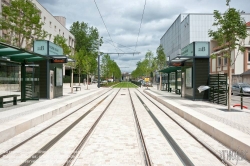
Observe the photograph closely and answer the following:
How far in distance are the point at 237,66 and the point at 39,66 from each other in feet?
132

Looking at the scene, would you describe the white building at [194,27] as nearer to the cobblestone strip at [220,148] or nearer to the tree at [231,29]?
the tree at [231,29]

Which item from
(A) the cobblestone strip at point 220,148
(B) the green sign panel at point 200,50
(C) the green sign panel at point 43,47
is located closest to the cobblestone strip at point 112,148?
(A) the cobblestone strip at point 220,148

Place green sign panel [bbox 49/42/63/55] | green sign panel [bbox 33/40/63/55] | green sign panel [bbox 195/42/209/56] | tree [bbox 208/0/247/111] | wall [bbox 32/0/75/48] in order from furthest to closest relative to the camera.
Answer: wall [bbox 32/0/75/48] → green sign panel [bbox 49/42/63/55] → green sign panel [bbox 33/40/63/55] → green sign panel [bbox 195/42/209/56] → tree [bbox 208/0/247/111]

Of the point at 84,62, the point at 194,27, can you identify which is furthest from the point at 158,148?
the point at 194,27

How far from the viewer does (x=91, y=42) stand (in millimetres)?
73938

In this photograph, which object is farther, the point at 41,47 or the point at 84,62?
the point at 84,62

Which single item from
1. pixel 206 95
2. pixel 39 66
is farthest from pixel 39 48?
pixel 206 95

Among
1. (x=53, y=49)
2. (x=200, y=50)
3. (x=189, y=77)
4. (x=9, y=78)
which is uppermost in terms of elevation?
(x=53, y=49)

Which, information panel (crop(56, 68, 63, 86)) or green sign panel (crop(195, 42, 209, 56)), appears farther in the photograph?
information panel (crop(56, 68, 63, 86))

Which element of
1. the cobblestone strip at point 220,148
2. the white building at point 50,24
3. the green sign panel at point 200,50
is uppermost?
the white building at point 50,24

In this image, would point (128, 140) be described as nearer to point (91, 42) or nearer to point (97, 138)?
point (97, 138)

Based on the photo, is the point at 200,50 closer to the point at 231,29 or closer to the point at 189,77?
the point at 189,77

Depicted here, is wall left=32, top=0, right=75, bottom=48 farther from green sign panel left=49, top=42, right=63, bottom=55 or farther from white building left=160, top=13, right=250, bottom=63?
white building left=160, top=13, right=250, bottom=63

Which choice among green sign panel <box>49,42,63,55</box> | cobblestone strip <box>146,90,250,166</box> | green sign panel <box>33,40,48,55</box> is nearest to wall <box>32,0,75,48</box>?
green sign panel <box>49,42,63,55</box>
